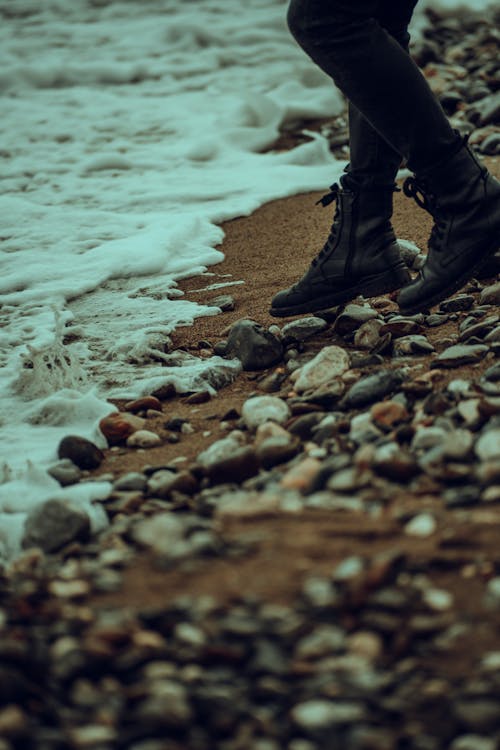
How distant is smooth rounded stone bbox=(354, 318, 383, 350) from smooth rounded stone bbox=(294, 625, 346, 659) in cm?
145

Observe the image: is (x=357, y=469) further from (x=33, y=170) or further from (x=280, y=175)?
(x=33, y=170)

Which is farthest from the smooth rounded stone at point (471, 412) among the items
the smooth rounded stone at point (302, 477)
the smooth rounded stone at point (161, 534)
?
the smooth rounded stone at point (161, 534)

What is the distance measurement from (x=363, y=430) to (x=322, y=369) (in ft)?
1.62

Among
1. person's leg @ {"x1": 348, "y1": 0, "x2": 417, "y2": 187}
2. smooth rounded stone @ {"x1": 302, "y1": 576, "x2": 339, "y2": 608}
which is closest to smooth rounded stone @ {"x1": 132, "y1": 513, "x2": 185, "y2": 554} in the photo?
smooth rounded stone @ {"x1": 302, "y1": 576, "x2": 339, "y2": 608}

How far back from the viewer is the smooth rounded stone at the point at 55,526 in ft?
5.57

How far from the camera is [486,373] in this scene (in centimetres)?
208

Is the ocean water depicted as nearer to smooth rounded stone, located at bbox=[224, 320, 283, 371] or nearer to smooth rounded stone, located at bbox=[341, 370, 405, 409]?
smooth rounded stone, located at bbox=[224, 320, 283, 371]

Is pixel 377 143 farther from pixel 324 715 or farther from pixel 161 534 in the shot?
pixel 324 715

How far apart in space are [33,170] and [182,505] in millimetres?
4072

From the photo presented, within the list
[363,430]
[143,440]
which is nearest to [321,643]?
[363,430]

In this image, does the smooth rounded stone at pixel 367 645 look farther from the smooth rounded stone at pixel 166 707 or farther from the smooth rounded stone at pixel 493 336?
the smooth rounded stone at pixel 493 336

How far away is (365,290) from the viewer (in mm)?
2602

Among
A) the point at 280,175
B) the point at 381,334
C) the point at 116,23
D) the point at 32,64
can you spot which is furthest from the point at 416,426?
the point at 116,23

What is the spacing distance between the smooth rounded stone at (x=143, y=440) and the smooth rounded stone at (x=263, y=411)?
0.25 m
